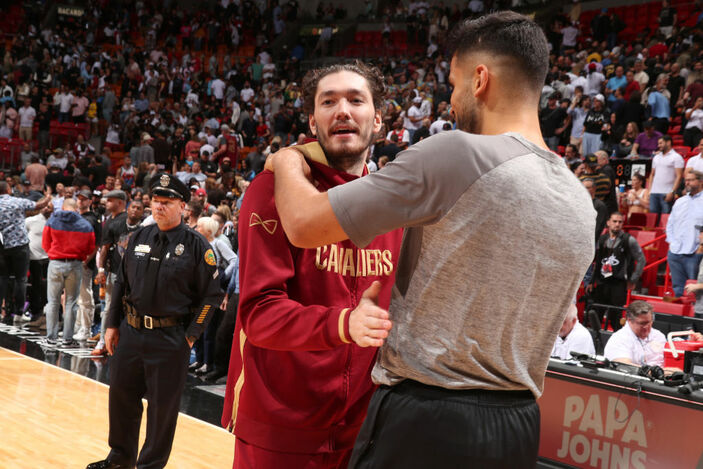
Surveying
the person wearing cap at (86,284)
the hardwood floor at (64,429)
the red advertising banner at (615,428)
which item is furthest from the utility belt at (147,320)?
the person wearing cap at (86,284)

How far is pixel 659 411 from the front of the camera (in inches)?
161

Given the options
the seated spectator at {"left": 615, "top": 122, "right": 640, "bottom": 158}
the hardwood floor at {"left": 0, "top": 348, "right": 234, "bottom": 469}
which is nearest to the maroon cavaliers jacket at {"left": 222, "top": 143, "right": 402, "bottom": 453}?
the hardwood floor at {"left": 0, "top": 348, "right": 234, "bottom": 469}

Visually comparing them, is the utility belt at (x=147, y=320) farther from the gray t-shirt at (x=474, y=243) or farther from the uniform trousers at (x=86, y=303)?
the uniform trousers at (x=86, y=303)

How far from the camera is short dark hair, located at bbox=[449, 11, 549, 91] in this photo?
164 cm

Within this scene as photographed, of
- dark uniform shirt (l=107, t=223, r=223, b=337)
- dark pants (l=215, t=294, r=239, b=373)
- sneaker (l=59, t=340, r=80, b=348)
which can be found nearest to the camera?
dark uniform shirt (l=107, t=223, r=223, b=337)

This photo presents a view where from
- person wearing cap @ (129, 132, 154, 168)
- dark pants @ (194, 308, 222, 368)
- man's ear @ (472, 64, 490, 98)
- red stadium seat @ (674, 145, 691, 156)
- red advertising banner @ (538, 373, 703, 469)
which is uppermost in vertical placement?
red stadium seat @ (674, 145, 691, 156)

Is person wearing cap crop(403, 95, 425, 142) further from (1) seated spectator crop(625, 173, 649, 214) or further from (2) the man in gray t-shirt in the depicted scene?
(2) the man in gray t-shirt

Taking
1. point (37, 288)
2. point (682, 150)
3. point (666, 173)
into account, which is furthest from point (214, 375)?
point (682, 150)

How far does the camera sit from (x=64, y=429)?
613 cm

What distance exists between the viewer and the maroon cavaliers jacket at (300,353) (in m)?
2.05

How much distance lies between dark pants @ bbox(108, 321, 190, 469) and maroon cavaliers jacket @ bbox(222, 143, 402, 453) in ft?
9.48

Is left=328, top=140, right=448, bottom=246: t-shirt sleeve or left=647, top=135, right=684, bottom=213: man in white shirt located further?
left=647, top=135, right=684, bottom=213: man in white shirt

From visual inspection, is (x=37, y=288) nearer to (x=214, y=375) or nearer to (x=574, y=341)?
(x=214, y=375)

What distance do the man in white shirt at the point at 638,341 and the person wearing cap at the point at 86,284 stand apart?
6.79 meters
